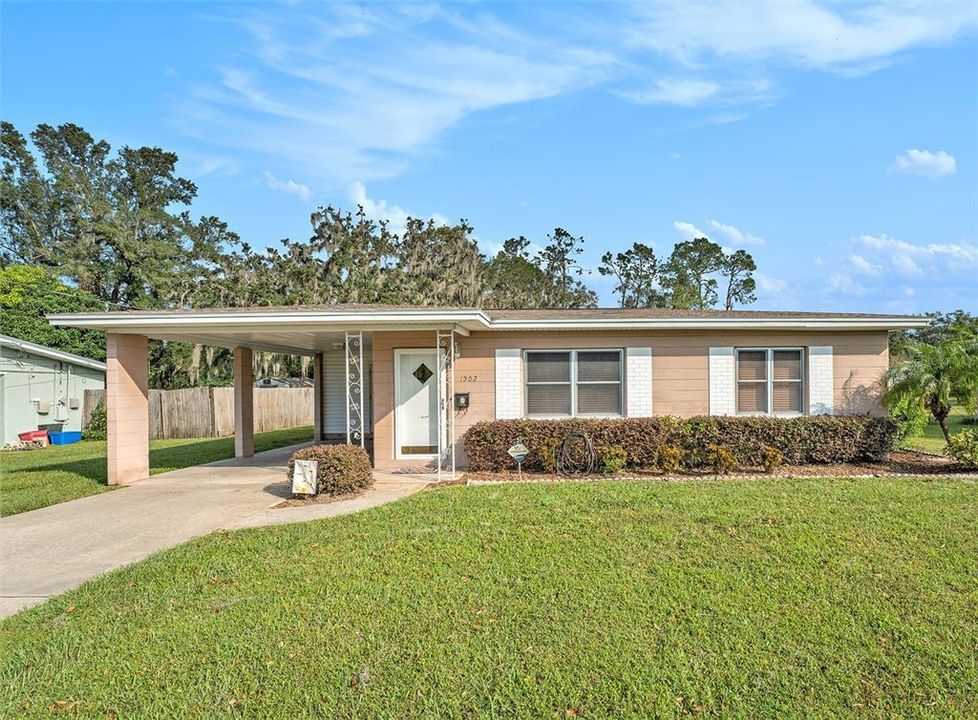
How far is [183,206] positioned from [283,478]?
35523mm

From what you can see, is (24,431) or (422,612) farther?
(24,431)

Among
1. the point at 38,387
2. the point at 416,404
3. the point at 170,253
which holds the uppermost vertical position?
the point at 170,253

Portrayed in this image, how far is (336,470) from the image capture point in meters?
8.27

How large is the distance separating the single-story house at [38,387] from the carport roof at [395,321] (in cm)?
1110

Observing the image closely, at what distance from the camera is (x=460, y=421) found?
10539 mm

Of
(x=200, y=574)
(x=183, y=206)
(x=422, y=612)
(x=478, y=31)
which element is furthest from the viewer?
(x=183, y=206)

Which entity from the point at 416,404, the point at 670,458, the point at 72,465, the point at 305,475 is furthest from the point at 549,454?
the point at 72,465

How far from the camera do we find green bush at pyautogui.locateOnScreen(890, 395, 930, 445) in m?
10.3

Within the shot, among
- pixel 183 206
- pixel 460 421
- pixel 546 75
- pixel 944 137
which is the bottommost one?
pixel 460 421

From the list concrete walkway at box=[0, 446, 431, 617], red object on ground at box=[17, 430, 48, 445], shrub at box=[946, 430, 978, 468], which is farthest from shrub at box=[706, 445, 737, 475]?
red object on ground at box=[17, 430, 48, 445]

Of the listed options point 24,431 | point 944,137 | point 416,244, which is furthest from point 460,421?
point 416,244

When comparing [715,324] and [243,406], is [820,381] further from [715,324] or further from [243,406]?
[243,406]

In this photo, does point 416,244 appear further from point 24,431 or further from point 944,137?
point 944,137

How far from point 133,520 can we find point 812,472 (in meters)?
9.49
